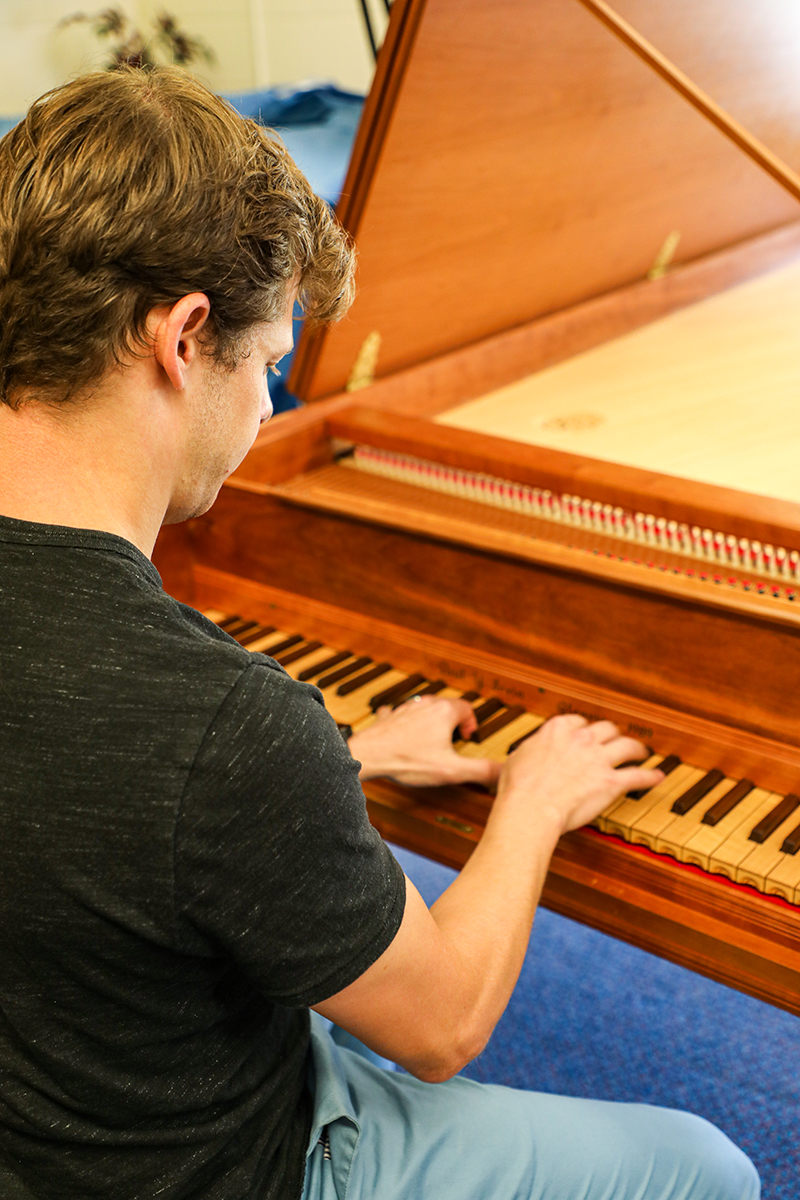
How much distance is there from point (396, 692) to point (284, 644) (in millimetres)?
283

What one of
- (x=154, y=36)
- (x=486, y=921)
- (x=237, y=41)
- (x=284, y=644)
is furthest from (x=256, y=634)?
(x=154, y=36)

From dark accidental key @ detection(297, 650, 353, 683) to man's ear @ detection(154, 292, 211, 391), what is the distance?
93 cm

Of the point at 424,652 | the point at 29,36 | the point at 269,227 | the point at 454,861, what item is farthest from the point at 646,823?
the point at 29,36

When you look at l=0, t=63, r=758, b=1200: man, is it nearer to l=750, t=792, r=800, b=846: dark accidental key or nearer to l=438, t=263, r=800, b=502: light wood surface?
l=750, t=792, r=800, b=846: dark accidental key

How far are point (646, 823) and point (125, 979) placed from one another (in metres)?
0.76

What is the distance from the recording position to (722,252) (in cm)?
293

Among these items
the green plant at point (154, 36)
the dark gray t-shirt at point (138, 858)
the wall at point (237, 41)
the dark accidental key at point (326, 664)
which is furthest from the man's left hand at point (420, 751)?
the green plant at point (154, 36)

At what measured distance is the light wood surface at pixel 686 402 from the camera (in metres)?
1.83

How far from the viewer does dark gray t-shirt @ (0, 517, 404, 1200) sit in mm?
762

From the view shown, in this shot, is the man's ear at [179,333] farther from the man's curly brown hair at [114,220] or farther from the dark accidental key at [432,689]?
the dark accidental key at [432,689]

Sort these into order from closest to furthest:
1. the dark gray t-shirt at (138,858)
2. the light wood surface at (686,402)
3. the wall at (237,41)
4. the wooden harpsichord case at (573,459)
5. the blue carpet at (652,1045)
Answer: the dark gray t-shirt at (138,858) → the wooden harpsichord case at (573,459) → the light wood surface at (686,402) → the blue carpet at (652,1045) → the wall at (237,41)

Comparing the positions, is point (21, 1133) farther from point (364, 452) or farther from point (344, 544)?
point (364, 452)

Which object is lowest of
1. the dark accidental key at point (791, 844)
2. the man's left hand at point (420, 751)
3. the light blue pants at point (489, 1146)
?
the light blue pants at point (489, 1146)

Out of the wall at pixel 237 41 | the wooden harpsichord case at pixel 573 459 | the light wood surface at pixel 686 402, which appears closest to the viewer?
the wooden harpsichord case at pixel 573 459
